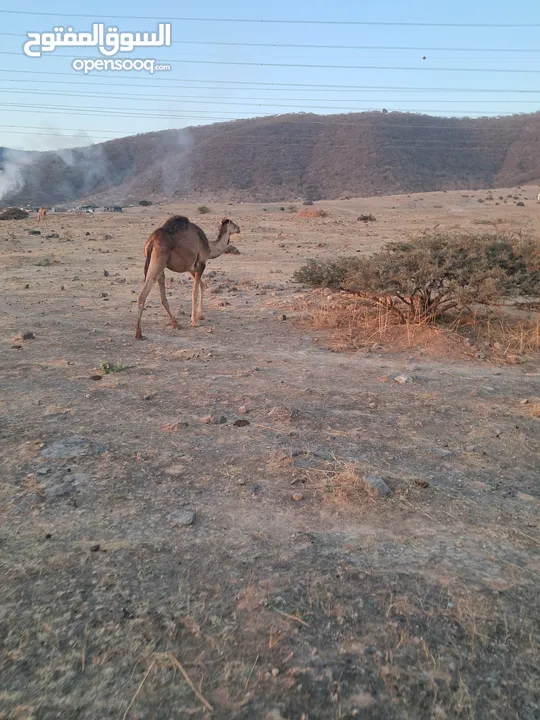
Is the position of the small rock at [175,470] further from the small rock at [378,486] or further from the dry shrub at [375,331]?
the dry shrub at [375,331]

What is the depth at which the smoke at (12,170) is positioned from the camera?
78.2 metres

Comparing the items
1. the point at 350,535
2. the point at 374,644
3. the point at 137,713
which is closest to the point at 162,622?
the point at 137,713

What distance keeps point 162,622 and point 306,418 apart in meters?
2.78

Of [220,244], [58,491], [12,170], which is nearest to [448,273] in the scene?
[220,244]

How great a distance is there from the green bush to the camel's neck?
10.1ft

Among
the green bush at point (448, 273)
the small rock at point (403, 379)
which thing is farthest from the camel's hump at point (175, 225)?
the small rock at point (403, 379)

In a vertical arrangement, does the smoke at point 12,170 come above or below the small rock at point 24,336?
above

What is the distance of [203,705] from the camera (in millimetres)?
2209

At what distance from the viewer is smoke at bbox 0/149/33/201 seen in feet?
257

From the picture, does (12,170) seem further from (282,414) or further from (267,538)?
(267,538)

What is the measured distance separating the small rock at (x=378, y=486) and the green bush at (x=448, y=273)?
4666 mm

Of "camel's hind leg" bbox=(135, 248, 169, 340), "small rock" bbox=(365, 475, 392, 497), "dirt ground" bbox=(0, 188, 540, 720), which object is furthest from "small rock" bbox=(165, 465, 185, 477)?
"camel's hind leg" bbox=(135, 248, 169, 340)

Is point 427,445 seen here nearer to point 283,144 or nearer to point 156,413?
point 156,413

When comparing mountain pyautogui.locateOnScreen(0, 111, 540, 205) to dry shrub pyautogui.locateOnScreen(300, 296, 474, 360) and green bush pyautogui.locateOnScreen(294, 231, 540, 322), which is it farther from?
green bush pyautogui.locateOnScreen(294, 231, 540, 322)
